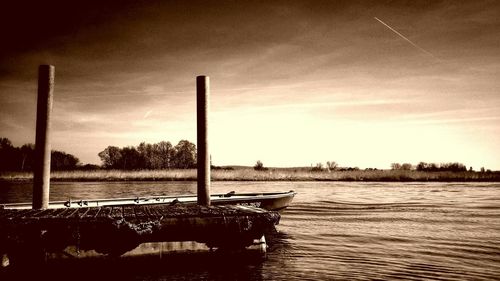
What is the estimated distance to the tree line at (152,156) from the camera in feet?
331

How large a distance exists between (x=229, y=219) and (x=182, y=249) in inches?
48.7

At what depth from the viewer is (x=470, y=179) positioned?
47688 millimetres

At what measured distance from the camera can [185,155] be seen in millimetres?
104188

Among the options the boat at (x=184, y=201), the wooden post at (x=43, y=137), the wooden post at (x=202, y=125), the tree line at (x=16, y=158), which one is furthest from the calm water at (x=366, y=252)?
the tree line at (x=16, y=158)

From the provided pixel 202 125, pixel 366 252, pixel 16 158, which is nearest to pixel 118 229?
pixel 202 125

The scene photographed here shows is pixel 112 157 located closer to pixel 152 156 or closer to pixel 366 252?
pixel 152 156

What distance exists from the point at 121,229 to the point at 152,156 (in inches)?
3876

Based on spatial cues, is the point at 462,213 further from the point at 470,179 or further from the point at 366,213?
the point at 470,179

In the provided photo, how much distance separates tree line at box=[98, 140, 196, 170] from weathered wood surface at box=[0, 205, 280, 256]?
3698 inches

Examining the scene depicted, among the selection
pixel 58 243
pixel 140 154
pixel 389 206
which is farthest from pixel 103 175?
pixel 140 154

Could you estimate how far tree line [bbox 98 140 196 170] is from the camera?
3976 inches

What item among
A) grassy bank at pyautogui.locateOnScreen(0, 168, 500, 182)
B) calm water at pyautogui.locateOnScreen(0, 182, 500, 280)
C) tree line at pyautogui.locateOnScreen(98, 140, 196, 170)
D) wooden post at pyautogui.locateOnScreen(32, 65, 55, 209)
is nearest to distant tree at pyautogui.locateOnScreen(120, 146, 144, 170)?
tree line at pyautogui.locateOnScreen(98, 140, 196, 170)

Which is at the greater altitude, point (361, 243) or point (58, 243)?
point (58, 243)

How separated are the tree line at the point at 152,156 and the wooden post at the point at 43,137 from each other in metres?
93.3
